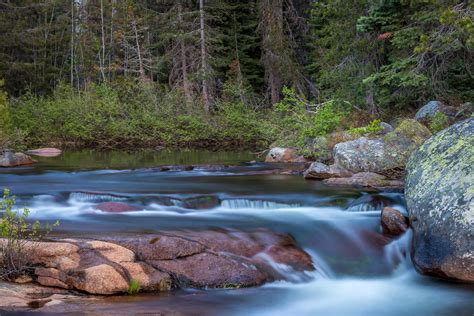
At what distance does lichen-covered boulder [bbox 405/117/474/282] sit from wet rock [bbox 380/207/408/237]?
0.17 m

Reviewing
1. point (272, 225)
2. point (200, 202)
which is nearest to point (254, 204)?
point (200, 202)

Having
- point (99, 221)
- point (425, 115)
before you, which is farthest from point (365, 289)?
point (425, 115)

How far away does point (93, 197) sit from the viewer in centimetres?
990

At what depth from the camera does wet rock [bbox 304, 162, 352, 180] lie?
11891mm

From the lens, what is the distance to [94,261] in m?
5.91

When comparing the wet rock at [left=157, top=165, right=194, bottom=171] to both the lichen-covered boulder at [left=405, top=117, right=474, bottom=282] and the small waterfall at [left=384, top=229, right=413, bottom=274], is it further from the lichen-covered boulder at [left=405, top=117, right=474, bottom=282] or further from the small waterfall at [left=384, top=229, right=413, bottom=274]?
the small waterfall at [left=384, top=229, right=413, bottom=274]

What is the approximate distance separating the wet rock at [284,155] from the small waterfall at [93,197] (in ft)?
24.2

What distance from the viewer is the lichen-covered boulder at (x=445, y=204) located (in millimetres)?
6430

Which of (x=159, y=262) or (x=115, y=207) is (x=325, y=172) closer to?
(x=115, y=207)

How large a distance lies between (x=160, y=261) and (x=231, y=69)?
951 inches

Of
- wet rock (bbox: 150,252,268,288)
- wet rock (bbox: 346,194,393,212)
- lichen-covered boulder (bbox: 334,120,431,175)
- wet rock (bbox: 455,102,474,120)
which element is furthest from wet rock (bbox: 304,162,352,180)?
wet rock (bbox: 150,252,268,288)

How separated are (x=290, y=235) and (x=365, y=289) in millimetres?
1368

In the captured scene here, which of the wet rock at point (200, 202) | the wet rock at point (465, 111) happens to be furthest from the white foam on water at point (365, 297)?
the wet rock at point (465, 111)

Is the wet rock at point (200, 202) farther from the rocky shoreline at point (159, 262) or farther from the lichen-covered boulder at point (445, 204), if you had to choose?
the lichen-covered boulder at point (445, 204)
